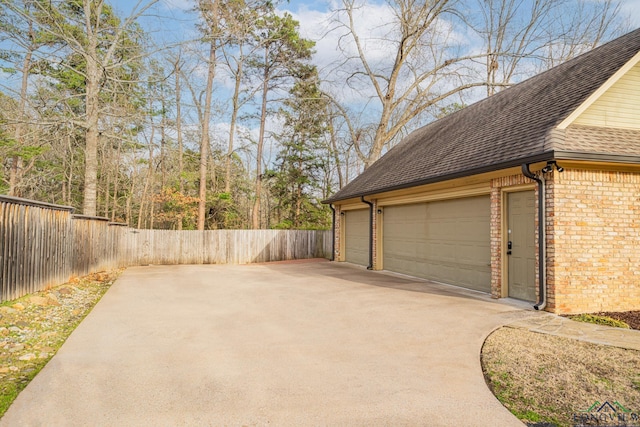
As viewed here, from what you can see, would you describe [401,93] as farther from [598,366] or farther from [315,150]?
[598,366]

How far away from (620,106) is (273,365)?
7.50m

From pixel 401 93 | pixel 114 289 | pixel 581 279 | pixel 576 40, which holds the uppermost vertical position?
pixel 576 40

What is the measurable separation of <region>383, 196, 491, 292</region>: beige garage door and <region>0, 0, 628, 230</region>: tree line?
8.18 m

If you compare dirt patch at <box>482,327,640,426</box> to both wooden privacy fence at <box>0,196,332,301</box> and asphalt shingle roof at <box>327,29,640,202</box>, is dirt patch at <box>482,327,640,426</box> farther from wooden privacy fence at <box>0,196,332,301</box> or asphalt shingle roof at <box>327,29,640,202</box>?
wooden privacy fence at <box>0,196,332,301</box>

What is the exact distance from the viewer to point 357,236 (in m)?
13.7

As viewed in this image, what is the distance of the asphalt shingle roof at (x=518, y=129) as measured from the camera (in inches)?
247

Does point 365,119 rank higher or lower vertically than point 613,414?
higher

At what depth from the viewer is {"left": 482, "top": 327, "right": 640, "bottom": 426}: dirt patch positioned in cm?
271

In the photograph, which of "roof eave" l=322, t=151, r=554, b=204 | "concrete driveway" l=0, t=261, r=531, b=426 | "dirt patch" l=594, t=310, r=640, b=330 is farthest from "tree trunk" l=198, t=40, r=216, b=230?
"dirt patch" l=594, t=310, r=640, b=330

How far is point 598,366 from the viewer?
3.53 metres

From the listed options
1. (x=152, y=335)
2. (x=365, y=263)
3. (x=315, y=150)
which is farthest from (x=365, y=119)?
(x=152, y=335)

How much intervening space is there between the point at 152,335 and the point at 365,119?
72.2 feet
